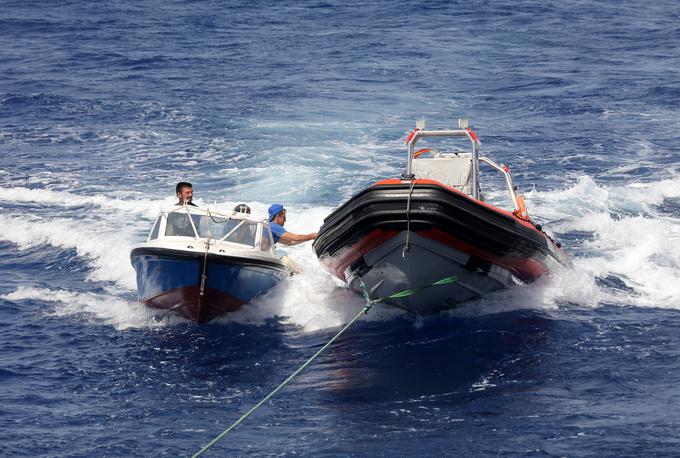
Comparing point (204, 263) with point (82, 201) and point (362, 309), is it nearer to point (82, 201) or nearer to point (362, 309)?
point (362, 309)

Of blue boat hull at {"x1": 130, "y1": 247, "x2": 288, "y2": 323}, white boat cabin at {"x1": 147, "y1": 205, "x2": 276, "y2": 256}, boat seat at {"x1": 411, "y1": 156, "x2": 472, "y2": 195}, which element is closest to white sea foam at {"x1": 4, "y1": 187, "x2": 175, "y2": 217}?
white boat cabin at {"x1": 147, "y1": 205, "x2": 276, "y2": 256}

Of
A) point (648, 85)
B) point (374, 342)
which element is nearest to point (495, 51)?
point (648, 85)

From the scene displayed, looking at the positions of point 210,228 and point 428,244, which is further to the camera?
point 210,228

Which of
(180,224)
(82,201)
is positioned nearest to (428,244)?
(180,224)

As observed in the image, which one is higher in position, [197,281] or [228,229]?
[228,229]

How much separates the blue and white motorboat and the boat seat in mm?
2076

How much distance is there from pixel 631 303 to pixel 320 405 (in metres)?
4.87

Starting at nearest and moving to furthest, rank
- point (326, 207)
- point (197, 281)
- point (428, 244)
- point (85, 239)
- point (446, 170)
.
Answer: point (428, 244)
point (197, 281)
point (446, 170)
point (85, 239)
point (326, 207)

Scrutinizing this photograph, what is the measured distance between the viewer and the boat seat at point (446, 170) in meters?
12.8

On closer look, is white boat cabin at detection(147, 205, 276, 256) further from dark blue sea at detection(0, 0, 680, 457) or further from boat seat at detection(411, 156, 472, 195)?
boat seat at detection(411, 156, 472, 195)

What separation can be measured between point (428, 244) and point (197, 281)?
2.97 m

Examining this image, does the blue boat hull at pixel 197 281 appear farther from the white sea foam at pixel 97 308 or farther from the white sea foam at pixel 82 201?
the white sea foam at pixel 82 201

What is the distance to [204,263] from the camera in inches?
469

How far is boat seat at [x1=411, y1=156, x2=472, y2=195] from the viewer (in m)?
12.8
